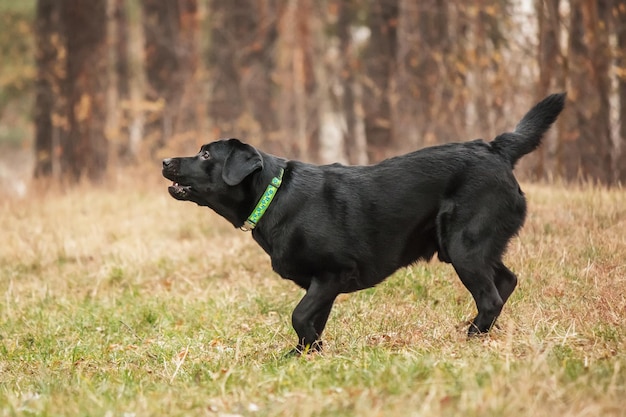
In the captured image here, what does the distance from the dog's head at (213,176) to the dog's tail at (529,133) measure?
168cm

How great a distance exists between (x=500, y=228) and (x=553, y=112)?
0.96 metres

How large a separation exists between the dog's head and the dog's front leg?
0.84 meters

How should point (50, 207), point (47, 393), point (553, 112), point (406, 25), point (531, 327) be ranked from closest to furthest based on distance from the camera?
point (47, 393) → point (531, 327) → point (553, 112) → point (50, 207) → point (406, 25)

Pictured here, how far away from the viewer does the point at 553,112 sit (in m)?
5.97

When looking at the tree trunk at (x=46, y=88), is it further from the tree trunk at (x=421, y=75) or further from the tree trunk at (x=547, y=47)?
the tree trunk at (x=547, y=47)

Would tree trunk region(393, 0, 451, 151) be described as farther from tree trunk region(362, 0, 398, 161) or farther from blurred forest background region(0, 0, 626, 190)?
tree trunk region(362, 0, 398, 161)

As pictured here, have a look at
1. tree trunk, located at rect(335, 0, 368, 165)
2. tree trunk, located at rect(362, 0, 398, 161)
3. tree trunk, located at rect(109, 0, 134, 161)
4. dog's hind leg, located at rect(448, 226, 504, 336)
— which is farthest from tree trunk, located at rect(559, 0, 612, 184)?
tree trunk, located at rect(109, 0, 134, 161)

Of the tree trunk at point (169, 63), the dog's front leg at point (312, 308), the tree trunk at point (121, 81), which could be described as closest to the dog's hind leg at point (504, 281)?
the dog's front leg at point (312, 308)

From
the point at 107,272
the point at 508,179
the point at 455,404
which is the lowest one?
the point at 107,272

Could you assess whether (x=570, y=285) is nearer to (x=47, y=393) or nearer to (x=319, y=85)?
(x=47, y=393)

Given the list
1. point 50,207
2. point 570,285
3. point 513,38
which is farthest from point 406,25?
point 570,285

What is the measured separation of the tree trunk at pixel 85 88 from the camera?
15.4 m

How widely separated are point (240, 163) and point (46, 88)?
11899 mm

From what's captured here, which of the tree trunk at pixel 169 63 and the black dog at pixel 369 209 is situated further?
the tree trunk at pixel 169 63
